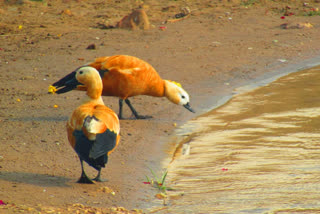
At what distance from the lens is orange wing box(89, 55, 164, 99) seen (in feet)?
20.5

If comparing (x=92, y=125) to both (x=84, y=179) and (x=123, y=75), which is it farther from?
(x=123, y=75)

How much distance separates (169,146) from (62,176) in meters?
1.48

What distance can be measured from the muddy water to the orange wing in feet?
2.55

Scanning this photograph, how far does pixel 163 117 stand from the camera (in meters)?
6.85

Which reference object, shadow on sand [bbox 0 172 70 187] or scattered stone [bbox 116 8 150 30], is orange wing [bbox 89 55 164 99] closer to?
shadow on sand [bbox 0 172 70 187]

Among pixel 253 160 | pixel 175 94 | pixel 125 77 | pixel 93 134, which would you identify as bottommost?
pixel 175 94

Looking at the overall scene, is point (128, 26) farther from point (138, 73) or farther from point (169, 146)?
point (169, 146)

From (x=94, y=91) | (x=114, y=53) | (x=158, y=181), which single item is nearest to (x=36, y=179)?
(x=94, y=91)

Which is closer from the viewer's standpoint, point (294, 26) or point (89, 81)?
point (89, 81)

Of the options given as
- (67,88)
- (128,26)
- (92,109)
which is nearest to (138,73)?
(67,88)

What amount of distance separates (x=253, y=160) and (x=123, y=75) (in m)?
1.86

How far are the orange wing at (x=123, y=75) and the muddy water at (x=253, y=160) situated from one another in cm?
78

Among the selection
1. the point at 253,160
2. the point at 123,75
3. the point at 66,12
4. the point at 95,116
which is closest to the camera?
the point at 95,116

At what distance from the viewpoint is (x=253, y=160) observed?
5.22 meters
